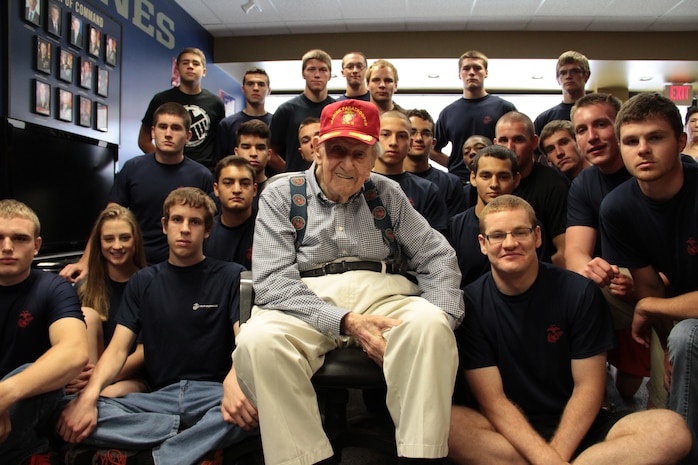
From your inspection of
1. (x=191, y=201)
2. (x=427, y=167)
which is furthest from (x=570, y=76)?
(x=191, y=201)

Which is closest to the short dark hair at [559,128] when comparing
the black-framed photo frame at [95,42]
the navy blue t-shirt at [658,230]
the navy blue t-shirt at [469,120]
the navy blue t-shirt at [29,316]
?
the navy blue t-shirt at [469,120]

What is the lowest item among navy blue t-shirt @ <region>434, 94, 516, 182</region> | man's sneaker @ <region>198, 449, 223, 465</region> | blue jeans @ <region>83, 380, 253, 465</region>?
man's sneaker @ <region>198, 449, 223, 465</region>

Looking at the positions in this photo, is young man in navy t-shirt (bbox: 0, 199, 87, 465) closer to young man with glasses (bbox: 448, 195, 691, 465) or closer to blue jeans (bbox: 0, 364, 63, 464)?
blue jeans (bbox: 0, 364, 63, 464)

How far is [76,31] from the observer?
388 cm

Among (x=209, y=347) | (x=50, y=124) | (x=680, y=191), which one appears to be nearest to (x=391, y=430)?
(x=209, y=347)

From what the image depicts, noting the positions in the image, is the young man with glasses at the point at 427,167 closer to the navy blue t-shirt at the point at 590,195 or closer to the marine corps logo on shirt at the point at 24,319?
the navy blue t-shirt at the point at 590,195

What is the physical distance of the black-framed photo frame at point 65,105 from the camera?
147 inches

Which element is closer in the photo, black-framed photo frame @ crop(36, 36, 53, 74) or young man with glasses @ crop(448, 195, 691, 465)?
young man with glasses @ crop(448, 195, 691, 465)

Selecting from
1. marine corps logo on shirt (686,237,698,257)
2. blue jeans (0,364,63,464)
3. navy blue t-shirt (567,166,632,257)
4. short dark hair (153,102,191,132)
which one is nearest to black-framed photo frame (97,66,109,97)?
short dark hair (153,102,191,132)

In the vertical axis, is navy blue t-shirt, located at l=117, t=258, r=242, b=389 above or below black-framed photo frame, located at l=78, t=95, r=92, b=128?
below

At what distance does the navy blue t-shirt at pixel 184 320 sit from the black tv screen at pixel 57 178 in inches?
59.2

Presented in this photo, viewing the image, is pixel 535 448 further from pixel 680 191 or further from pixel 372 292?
pixel 680 191

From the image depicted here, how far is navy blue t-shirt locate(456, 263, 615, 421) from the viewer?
1742 mm

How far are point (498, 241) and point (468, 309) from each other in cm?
28
